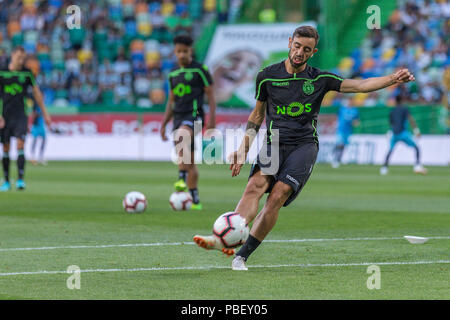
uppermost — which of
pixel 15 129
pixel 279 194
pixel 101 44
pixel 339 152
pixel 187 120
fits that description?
pixel 101 44

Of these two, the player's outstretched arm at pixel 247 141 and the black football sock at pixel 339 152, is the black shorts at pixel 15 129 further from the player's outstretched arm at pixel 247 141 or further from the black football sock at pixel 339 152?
the black football sock at pixel 339 152

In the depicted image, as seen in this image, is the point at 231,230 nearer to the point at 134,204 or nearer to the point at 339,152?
the point at 134,204

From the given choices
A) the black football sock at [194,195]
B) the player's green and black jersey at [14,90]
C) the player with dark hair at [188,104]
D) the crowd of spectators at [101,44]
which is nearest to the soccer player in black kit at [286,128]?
the player with dark hair at [188,104]

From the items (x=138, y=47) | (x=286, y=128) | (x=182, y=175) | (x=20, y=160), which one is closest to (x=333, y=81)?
(x=286, y=128)

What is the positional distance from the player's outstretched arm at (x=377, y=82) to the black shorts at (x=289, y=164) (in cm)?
62

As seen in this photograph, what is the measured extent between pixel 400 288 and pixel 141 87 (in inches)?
1148

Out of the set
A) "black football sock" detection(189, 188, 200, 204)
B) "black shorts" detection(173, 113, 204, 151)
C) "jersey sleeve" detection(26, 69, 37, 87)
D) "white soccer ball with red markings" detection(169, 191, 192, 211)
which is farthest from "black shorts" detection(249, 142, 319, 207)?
"jersey sleeve" detection(26, 69, 37, 87)

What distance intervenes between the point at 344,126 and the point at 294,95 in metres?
21.8

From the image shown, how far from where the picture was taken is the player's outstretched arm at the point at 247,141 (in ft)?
25.2

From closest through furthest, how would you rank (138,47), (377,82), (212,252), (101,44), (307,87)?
(377,82), (307,87), (212,252), (138,47), (101,44)

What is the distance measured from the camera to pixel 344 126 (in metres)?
29.5

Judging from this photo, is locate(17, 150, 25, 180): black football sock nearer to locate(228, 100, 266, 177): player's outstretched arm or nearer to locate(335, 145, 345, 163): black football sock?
locate(228, 100, 266, 177): player's outstretched arm

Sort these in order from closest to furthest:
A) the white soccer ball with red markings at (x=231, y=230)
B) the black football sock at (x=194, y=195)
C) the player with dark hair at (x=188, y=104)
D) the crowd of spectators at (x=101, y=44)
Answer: the white soccer ball with red markings at (x=231, y=230) → the player with dark hair at (x=188, y=104) → the black football sock at (x=194, y=195) → the crowd of spectators at (x=101, y=44)
